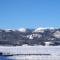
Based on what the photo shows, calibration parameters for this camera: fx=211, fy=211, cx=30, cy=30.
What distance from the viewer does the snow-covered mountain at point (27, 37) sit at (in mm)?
11367

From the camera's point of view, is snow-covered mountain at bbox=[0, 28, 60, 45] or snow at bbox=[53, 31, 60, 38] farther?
snow at bbox=[53, 31, 60, 38]

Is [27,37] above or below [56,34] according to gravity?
below

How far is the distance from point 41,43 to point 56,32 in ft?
4.66

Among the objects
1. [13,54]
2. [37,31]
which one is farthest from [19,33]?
[13,54]

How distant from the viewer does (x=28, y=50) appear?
930 centimetres

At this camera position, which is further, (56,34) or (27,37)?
(56,34)

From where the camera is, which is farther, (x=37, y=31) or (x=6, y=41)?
(x=37, y=31)

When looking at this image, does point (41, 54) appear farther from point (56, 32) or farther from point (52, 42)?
point (56, 32)

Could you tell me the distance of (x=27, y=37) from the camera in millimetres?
11578

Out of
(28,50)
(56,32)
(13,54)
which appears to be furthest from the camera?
A: (56,32)

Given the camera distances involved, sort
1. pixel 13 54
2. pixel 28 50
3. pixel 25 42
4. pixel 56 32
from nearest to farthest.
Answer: pixel 13 54
pixel 28 50
pixel 25 42
pixel 56 32

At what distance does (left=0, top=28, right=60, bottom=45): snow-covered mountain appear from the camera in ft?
37.3

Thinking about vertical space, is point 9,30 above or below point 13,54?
above

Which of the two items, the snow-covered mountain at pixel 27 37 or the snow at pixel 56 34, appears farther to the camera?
the snow at pixel 56 34
